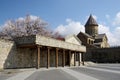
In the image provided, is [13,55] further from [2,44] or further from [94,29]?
[94,29]

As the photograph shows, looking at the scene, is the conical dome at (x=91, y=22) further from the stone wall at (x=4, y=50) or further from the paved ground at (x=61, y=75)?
the paved ground at (x=61, y=75)

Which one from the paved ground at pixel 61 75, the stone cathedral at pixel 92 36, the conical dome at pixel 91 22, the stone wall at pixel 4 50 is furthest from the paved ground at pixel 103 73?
the conical dome at pixel 91 22

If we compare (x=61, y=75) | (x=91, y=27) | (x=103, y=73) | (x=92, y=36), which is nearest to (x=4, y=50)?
(x=61, y=75)

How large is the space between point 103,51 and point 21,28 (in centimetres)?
3044

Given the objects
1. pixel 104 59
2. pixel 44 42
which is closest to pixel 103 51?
pixel 104 59

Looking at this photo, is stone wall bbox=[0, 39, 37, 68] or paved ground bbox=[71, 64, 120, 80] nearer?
paved ground bbox=[71, 64, 120, 80]

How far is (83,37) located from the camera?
287 ft

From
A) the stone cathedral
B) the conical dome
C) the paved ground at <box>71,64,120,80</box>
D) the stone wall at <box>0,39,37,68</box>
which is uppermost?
the conical dome

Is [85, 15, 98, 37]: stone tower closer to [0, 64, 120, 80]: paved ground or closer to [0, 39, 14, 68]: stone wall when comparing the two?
[0, 39, 14, 68]: stone wall

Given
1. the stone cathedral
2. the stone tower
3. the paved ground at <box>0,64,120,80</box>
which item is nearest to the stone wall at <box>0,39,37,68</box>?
the paved ground at <box>0,64,120,80</box>

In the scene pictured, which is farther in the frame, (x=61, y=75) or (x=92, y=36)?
(x=92, y=36)

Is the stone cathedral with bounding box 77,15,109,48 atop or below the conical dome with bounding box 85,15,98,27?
below

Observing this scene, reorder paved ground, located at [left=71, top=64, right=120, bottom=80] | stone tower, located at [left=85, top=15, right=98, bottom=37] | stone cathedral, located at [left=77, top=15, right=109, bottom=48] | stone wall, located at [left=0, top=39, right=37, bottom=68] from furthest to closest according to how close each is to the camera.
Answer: stone tower, located at [left=85, top=15, right=98, bottom=37] → stone cathedral, located at [left=77, top=15, right=109, bottom=48] → stone wall, located at [left=0, top=39, right=37, bottom=68] → paved ground, located at [left=71, top=64, right=120, bottom=80]

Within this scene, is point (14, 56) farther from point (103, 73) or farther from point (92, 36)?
point (92, 36)
